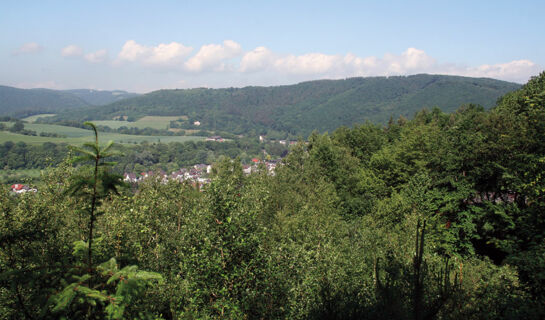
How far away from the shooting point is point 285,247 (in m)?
14.1

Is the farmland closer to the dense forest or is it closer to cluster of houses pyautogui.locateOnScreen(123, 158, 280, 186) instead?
cluster of houses pyautogui.locateOnScreen(123, 158, 280, 186)

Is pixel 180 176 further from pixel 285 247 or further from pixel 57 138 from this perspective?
pixel 57 138

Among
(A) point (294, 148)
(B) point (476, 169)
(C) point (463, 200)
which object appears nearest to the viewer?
(B) point (476, 169)

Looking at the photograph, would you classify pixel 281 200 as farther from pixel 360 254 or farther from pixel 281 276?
pixel 281 276

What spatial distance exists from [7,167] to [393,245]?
4125 inches

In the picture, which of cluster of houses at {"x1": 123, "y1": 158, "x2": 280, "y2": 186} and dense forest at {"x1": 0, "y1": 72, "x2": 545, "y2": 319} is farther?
cluster of houses at {"x1": 123, "y1": 158, "x2": 280, "y2": 186}

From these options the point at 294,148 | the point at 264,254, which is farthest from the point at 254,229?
the point at 294,148

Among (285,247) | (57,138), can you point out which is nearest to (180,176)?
(285,247)

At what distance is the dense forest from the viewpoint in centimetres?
464

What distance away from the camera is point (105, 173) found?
4.41 meters

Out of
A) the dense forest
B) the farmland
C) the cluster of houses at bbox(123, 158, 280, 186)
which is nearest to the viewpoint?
the dense forest

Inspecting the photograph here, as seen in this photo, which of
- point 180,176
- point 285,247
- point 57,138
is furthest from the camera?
point 57,138

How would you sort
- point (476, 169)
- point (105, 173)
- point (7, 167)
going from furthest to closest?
1. point (7, 167)
2. point (476, 169)
3. point (105, 173)


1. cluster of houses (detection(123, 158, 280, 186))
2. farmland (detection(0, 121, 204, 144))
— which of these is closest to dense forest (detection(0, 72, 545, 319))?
cluster of houses (detection(123, 158, 280, 186))
